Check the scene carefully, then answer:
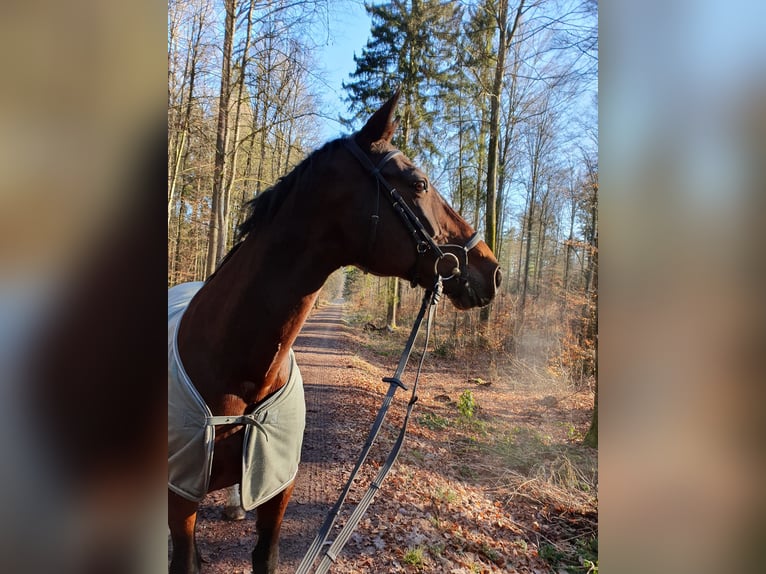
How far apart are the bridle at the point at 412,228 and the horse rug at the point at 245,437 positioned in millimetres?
683

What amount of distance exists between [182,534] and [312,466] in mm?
544

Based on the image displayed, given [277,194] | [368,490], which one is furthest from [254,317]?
[368,490]

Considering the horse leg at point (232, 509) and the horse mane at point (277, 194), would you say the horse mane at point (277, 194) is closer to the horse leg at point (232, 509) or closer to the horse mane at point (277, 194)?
the horse mane at point (277, 194)

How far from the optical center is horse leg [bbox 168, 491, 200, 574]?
1207mm

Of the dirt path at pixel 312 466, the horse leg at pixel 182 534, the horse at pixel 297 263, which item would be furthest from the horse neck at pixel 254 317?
the dirt path at pixel 312 466

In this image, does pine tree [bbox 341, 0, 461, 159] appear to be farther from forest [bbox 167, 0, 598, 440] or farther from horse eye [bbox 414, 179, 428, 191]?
horse eye [bbox 414, 179, 428, 191]

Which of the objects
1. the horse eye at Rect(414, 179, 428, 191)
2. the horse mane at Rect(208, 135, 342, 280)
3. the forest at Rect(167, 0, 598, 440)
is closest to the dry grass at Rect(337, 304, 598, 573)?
the forest at Rect(167, 0, 598, 440)

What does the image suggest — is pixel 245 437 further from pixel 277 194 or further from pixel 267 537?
pixel 277 194

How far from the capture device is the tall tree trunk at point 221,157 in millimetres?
1247

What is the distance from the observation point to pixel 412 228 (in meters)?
1.24

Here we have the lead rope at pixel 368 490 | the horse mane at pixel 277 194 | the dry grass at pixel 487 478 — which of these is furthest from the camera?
the dry grass at pixel 487 478

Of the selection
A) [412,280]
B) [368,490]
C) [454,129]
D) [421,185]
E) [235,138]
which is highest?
[454,129]
